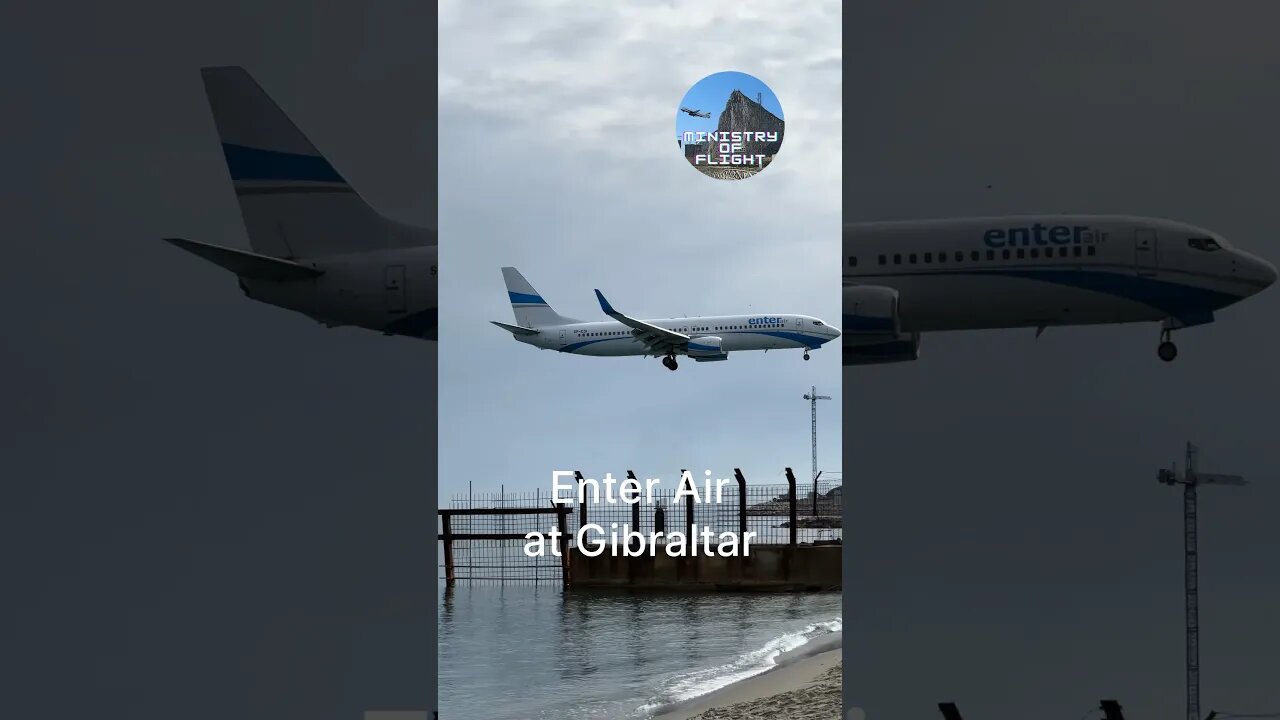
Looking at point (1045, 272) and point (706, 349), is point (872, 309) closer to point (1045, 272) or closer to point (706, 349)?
point (1045, 272)

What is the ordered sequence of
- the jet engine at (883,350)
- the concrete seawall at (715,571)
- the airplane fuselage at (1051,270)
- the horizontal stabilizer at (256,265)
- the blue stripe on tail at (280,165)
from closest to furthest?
the concrete seawall at (715,571)
the jet engine at (883,350)
the horizontal stabilizer at (256,265)
the blue stripe on tail at (280,165)
the airplane fuselage at (1051,270)

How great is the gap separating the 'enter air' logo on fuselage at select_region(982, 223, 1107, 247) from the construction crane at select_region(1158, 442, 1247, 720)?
1458 millimetres

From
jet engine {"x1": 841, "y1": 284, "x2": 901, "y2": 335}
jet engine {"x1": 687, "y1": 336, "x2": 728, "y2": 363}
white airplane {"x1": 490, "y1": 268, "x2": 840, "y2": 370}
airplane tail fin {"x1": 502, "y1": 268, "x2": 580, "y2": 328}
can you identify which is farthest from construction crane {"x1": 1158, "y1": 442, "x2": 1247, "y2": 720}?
airplane tail fin {"x1": 502, "y1": 268, "x2": 580, "y2": 328}

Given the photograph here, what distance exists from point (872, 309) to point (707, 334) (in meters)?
1.38

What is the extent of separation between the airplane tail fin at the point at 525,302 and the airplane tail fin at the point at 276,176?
148 cm

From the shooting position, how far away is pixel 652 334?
286 inches

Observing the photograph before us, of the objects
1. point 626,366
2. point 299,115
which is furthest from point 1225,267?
point 299,115

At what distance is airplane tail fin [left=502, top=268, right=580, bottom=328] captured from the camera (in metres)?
7.17

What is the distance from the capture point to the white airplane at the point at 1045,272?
8.23 m

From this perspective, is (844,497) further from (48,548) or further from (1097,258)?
(48,548)

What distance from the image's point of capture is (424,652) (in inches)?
306

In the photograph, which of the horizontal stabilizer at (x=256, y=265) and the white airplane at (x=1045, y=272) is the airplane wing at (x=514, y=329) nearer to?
the horizontal stabilizer at (x=256, y=265)

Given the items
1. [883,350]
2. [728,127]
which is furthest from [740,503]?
[728,127]

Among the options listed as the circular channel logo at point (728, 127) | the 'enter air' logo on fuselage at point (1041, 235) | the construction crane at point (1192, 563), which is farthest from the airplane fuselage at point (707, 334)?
the construction crane at point (1192, 563)
